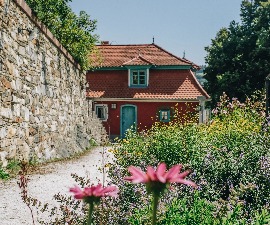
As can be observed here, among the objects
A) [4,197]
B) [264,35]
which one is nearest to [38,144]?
[4,197]

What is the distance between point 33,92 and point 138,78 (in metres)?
12.2

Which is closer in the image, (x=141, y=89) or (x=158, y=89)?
(x=158, y=89)

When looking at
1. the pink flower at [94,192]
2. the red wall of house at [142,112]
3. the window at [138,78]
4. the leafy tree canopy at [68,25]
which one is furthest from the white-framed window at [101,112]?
the pink flower at [94,192]

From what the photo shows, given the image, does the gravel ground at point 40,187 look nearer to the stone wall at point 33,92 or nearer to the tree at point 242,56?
the stone wall at point 33,92

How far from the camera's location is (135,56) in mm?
22094

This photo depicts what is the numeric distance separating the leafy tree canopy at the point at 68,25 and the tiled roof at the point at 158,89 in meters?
6.10

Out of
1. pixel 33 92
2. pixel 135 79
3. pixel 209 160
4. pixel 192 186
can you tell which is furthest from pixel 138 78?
pixel 192 186

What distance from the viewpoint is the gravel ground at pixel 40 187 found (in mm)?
4879

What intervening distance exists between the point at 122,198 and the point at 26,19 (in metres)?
6.15

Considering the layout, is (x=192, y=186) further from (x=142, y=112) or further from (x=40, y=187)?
(x=142, y=112)

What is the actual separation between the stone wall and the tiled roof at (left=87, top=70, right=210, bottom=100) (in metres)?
7.15

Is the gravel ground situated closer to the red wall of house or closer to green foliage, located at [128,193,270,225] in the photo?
green foliage, located at [128,193,270,225]

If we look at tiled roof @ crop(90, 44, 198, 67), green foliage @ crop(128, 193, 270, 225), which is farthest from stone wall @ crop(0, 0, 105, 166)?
tiled roof @ crop(90, 44, 198, 67)

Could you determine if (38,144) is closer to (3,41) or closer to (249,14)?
(3,41)
